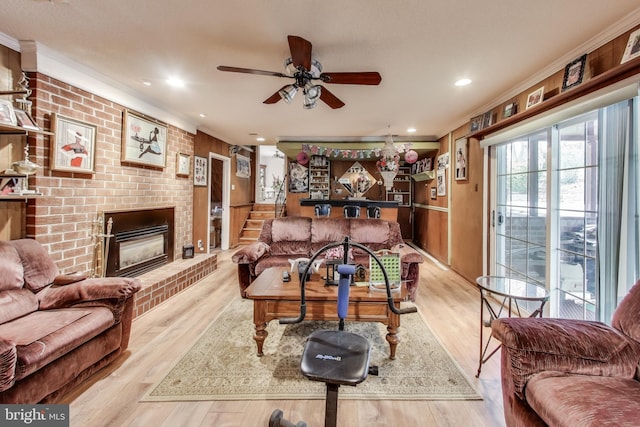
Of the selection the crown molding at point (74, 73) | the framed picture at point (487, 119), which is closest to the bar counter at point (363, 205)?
→ the framed picture at point (487, 119)

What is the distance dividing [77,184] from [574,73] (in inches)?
177

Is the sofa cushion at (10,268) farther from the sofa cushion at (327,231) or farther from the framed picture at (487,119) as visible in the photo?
the framed picture at (487,119)

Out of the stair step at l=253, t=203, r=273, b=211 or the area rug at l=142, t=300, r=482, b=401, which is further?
the stair step at l=253, t=203, r=273, b=211

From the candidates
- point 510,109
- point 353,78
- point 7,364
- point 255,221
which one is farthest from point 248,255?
point 255,221

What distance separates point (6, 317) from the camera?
5.49ft

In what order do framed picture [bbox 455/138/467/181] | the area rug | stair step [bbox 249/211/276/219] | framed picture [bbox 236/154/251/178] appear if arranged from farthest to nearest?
stair step [bbox 249/211/276/219] < framed picture [bbox 236/154/251/178] < framed picture [bbox 455/138/467/181] < the area rug

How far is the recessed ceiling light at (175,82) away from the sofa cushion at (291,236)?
6.59 feet

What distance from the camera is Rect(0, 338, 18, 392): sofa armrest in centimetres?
121

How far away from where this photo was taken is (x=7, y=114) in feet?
6.44

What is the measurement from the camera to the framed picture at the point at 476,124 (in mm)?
3566

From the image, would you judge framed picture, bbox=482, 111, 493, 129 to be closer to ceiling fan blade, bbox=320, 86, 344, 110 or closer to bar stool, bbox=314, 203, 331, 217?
ceiling fan blade, bbox=320, 86, 344, 110

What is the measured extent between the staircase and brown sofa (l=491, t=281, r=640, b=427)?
578 cm

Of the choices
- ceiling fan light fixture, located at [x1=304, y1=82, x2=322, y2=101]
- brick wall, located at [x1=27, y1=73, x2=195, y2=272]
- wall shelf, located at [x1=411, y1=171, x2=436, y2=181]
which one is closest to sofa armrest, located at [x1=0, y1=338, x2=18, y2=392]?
brick wall, located at [x1=27, y1=73, x2=195, y2=272]

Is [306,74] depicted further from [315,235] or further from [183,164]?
[183,164]
